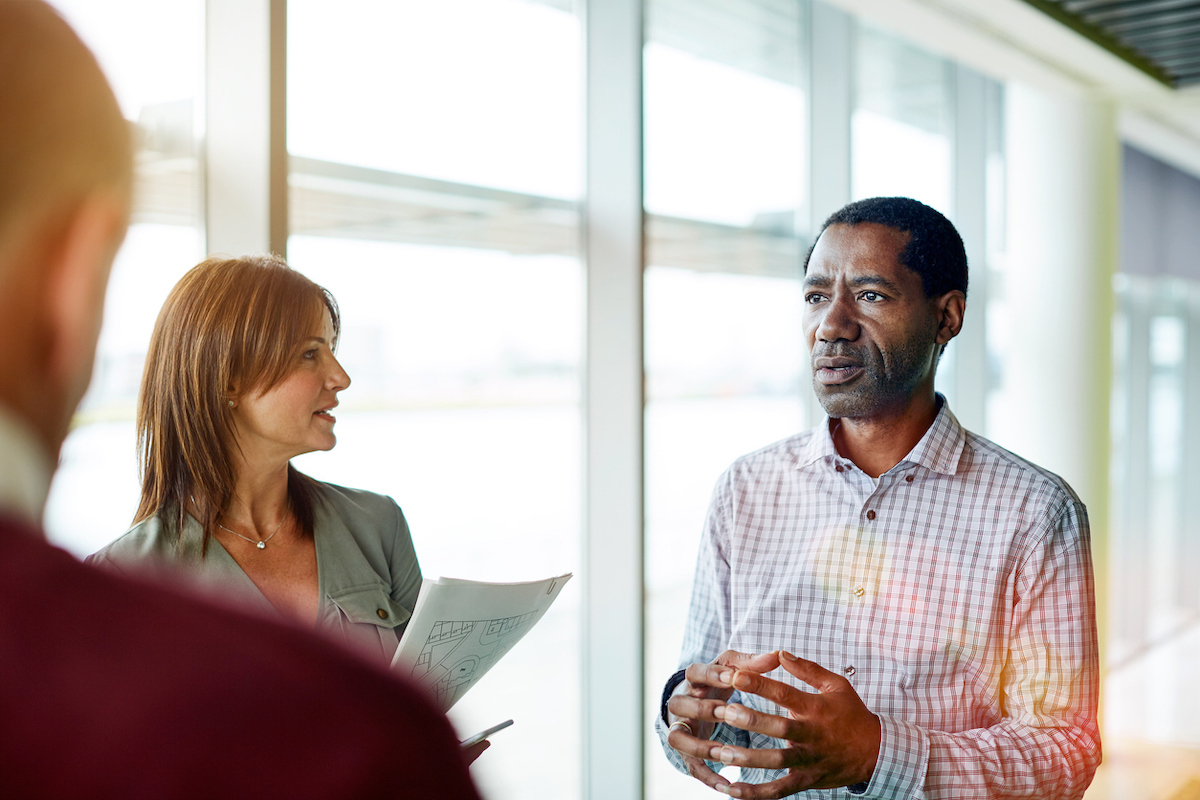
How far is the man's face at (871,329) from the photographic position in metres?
1.65

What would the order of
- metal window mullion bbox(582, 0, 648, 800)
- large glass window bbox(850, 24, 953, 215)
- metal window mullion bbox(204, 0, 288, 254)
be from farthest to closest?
large glass window bbox(850, 24, 953, 215) → metal window mullion bbox(582, 0, 648, 800) → metal window mullion bbox(204, 0, 288, 254)

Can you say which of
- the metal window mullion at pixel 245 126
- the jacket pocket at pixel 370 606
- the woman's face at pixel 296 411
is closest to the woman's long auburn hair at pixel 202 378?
the woman's face at pixel 296 411

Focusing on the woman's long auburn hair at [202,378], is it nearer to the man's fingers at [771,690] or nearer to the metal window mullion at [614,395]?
the man's fingers at [771,690]

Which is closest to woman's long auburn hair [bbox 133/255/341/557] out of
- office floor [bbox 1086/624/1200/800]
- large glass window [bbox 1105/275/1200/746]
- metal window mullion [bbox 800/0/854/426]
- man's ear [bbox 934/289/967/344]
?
man's ear [bbox 934/289/967/344]

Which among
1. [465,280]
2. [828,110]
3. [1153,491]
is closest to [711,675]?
[465,280]

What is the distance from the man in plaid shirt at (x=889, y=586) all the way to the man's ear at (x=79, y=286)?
109cm

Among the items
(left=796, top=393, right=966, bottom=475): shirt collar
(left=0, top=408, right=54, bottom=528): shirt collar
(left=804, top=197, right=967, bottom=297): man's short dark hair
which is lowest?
(left=796, top=393, right=966, bottom=475): shirt collar

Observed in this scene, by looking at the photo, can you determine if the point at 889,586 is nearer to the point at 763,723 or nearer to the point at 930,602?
the point at 930,602

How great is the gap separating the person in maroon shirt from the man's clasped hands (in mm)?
1041

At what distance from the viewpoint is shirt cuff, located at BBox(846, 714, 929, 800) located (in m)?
1.36

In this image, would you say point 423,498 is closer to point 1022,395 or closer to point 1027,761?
point 1027,761

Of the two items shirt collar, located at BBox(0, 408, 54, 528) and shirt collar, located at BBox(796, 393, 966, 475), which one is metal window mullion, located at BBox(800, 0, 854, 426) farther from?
shirt collar, located at BBox(0, 408, 54, 528)

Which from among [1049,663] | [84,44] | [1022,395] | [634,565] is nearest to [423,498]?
[634,565]

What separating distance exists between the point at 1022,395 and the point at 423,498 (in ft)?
9.44
